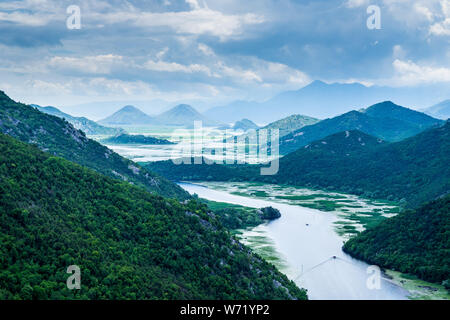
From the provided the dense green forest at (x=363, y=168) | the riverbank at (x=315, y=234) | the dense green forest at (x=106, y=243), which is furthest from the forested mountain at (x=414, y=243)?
the dense green forest at (x=363, y=168)

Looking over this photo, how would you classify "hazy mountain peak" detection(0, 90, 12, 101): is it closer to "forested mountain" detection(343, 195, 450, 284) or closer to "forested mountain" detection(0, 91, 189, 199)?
"forested mountain" detection(0, 91, 189, 199)

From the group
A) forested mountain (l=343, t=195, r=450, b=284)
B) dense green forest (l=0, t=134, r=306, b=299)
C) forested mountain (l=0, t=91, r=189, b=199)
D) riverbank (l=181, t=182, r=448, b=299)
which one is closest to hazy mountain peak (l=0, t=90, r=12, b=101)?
forested mountain (l=0, t=91, r=189, b=199)

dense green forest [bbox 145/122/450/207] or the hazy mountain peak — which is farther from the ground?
the hazy mountain peak

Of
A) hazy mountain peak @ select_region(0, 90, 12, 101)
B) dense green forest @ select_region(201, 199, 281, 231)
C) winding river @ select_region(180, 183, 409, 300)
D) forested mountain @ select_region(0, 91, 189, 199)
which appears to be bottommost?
winding river @ select_region(180, 183, 409, 300)

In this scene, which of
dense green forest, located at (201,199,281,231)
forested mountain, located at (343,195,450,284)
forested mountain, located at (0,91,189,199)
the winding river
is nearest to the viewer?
the winding river

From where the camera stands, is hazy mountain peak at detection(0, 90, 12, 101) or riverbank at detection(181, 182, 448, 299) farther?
hazy mountain peak at detection(0, 90, 12, 101)

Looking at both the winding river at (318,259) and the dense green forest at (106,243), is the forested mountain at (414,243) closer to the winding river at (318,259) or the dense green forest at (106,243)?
the winding river at (318,259)

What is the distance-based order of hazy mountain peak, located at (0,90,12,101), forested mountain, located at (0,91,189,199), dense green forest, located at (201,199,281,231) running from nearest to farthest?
dense green forest, located at (201,199,281,231) → forested mountain, located at (0,91,189,199) → hazy mountain peak, located at (0,90,12,101)

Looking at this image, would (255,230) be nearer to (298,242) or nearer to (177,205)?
(298,242)
